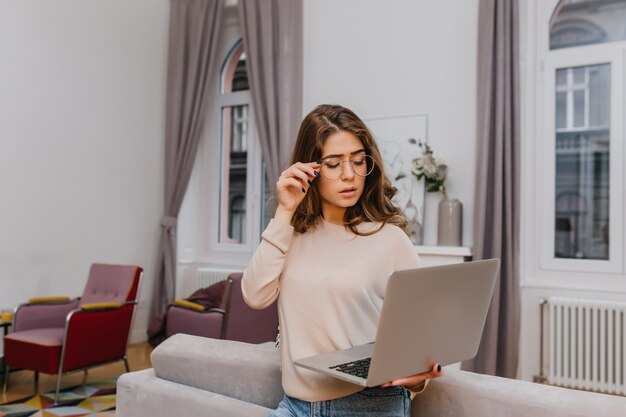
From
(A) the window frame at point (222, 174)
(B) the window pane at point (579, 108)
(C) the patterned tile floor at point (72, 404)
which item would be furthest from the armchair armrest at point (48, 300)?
(B) the window pane at point (579, 108)

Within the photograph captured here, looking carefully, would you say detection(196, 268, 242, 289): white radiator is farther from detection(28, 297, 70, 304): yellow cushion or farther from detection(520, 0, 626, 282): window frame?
detection(520, 0, 626, 282): window frame

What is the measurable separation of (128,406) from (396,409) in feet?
2.63

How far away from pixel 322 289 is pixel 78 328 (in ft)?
9.72

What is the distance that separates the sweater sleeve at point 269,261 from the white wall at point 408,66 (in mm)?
3241

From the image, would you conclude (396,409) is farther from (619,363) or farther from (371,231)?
(619,363)

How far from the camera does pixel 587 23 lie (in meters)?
4.16

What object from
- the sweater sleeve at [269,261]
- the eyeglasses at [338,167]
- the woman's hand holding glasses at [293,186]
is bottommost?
the sweater sleeve at [269,261]

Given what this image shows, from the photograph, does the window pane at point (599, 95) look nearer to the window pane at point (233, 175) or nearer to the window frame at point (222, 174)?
the window frame at point (222, 174)

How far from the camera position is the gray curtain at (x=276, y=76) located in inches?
202

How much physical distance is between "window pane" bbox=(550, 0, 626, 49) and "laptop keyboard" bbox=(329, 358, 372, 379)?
3829 mm

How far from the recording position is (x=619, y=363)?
373 cm

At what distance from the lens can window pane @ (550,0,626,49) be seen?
407 centimetres

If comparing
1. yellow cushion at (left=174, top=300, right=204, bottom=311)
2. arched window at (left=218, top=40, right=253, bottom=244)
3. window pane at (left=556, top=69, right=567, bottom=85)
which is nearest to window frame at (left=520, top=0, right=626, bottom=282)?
window pane at (left=556, top=69, right=567, bottom=85)

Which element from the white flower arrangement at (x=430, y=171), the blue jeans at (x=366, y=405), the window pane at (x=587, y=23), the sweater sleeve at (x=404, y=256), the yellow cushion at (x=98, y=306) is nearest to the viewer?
the blue jeans at (x=366, y=405)
